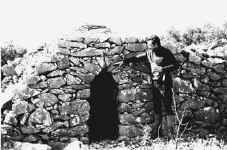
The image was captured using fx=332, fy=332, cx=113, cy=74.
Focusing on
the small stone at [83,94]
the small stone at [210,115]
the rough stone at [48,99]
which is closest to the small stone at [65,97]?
the rough stone at [48,99]

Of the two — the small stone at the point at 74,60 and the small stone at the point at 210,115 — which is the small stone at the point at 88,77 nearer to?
the small stone at the point at 74,60

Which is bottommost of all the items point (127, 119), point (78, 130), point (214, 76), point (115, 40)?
point (78, 130)

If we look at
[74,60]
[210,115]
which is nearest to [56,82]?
[74,60]

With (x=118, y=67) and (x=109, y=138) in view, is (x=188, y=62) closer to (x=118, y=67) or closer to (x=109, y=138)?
(x=118, y=67)

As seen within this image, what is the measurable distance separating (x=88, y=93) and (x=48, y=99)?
890mm

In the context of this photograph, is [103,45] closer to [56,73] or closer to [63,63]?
[63,63]

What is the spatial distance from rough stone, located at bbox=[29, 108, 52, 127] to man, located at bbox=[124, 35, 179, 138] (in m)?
2.23

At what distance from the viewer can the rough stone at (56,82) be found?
7.33 m

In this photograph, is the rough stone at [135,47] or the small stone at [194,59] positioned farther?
the small stone at [194,59]

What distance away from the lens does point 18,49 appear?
14422 millimetres

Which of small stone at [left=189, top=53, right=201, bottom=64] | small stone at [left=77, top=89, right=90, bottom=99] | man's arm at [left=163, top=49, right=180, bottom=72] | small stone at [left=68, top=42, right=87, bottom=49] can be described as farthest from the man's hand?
small stone at [left=68, top=42, right=87, bottom=49]

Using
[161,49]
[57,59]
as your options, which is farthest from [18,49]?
[161,49]

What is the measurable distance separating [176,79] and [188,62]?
1.82 ft

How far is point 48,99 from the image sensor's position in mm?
7238
